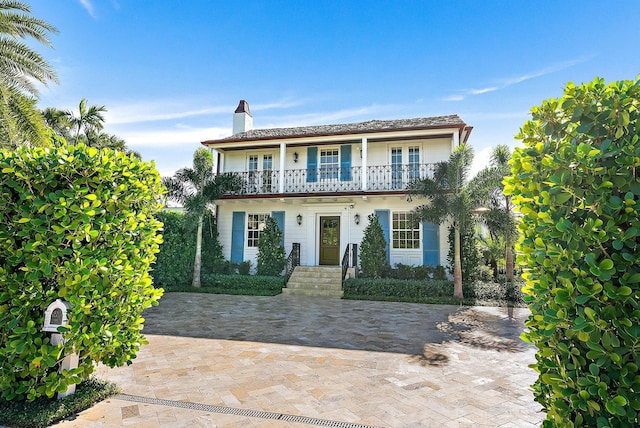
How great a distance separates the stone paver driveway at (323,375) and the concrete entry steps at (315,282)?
13.1 ft

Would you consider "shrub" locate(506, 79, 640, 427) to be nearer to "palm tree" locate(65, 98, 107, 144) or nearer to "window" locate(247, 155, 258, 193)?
"window" locate(247, 155, 258, 193)

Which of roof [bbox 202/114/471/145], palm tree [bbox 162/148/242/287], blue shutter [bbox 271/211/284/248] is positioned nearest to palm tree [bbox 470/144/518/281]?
roof [bbox 202/114/471/145]

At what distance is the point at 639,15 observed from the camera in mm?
5234

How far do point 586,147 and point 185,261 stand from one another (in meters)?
13.6

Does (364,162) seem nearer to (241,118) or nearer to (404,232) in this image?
(404,232)

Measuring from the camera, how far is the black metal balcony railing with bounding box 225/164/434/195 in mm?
13953

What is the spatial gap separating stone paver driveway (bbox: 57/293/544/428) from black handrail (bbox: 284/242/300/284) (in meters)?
5.21

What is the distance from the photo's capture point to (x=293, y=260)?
45.2ft

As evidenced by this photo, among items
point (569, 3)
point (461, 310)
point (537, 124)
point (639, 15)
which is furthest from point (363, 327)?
point (569, 3)

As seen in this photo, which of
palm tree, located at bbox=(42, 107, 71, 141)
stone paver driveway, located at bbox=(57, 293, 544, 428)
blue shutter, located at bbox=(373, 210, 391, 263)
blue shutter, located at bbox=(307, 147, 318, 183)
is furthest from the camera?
palm tree, located at bbox=(42, 107, 71, 141)

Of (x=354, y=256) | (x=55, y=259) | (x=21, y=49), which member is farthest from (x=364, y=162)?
(x=21, y=49)

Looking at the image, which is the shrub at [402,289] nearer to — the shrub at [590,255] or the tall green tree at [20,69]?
the shrub at [590,255]

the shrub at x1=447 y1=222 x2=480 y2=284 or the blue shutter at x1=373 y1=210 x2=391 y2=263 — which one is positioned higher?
the blue shutter at x1=373 y1=210 x2=391 y2=263

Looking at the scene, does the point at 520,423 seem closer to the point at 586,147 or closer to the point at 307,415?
the point at 307,415
